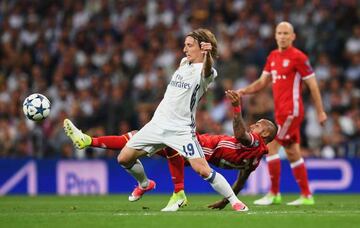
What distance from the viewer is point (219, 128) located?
60.3ft

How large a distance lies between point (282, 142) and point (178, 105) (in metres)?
3.14

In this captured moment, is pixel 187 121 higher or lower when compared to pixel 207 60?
lower

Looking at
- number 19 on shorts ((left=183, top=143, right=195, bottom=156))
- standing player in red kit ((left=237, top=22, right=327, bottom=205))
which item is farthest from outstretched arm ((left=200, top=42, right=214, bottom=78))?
standing player in red kit ((left=237, top=22, right=327, bottom=205))

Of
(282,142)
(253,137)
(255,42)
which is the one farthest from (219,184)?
(255,42)

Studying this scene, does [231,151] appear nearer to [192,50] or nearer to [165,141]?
[165,141]

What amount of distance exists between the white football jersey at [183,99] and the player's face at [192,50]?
10 centimetres

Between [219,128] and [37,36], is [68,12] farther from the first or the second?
[219,128]

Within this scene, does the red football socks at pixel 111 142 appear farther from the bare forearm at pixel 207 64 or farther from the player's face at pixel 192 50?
the bare forearm at pixel 207 64

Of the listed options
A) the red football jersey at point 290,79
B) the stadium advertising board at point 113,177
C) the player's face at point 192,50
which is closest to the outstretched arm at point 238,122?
the player's face at point 192,50

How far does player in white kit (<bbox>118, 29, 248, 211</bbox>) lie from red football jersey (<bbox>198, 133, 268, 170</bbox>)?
63 cm

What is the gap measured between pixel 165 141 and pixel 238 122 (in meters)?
0.87

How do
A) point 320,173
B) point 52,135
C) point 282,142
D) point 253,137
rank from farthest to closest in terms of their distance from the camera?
1. point 52,135
2. point 320,173
3. point 282,142
4. point 253,137

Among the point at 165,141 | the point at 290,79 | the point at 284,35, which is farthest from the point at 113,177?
the point at 165,141

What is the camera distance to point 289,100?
12852mm
